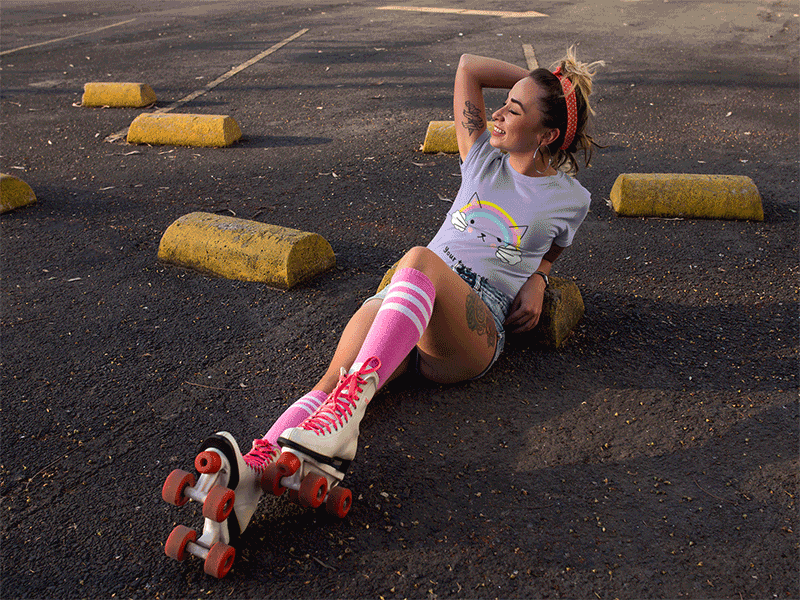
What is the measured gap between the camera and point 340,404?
2.53 m

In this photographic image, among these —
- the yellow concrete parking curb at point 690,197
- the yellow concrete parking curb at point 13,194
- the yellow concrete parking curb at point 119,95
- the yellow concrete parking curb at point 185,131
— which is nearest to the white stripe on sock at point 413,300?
the yellow concrete parking curb at point 690,197

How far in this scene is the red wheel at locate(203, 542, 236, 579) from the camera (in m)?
2.25

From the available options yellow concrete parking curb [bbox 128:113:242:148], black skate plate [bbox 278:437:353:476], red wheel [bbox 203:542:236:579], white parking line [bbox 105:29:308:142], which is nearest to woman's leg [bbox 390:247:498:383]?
black skate plate [bbox 278:437:353:476]

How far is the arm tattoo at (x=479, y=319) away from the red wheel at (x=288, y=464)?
3.25 ft

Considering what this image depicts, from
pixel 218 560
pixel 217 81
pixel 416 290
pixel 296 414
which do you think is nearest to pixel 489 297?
pixel 416 290

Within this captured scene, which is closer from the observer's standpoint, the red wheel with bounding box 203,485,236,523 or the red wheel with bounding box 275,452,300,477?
the red wheel with bounding box 203,485,236,523

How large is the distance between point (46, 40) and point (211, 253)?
10174 mm

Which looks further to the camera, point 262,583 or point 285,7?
point 285,7

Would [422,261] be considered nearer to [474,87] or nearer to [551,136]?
[551,136]

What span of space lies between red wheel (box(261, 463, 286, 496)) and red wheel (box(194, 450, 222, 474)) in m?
0.21

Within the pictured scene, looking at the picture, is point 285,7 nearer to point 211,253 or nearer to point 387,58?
point 387,58

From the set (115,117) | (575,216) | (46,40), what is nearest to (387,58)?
(115,117)

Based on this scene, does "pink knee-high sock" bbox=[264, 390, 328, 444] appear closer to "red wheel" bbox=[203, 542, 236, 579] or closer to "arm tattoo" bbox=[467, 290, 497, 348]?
"red wheel" bbox=[203, 542, 236, 579]

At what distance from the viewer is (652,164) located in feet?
20.5
